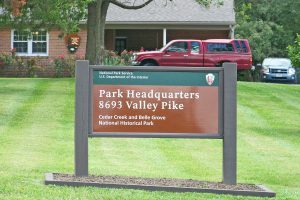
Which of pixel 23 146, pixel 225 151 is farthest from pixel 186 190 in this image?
pixel 23 146

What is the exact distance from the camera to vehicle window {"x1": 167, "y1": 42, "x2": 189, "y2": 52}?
3862cm

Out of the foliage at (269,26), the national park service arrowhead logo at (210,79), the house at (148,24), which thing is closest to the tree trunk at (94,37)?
the house at (148,24)

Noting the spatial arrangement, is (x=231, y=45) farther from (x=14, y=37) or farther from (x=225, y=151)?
(x=225, y=151)

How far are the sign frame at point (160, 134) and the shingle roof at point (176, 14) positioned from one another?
32.5 meters

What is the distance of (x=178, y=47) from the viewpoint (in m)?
38.8

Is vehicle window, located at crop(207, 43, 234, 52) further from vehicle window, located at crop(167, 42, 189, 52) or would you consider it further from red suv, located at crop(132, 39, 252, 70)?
vehicle window, located at crop(167, 42, 189, 52)

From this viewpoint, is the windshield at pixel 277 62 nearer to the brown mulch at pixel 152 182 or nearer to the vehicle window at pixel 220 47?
the vehicle window at pixel 220 47

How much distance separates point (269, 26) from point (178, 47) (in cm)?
1619

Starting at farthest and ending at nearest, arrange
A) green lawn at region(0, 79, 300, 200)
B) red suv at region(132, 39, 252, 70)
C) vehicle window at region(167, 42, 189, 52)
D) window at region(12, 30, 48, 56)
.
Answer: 1. window at region(12, 30, 48, 56)
2. vehicle window at region(167, 42, 189, 52)
3. red suv at region(132, 39, 252, 70)
4. green lawn at region(0, 79, 300, 200)

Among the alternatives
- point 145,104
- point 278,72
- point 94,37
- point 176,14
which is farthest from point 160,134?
point 278,72

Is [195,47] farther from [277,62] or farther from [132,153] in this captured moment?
[132,153]

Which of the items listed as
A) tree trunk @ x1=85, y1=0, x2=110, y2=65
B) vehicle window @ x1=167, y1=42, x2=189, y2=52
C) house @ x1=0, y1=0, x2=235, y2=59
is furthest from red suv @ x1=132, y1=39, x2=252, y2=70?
house @ x1=0, y1=0, x2=235, y2=59

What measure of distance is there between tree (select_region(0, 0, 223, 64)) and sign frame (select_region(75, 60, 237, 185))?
15.1 meters

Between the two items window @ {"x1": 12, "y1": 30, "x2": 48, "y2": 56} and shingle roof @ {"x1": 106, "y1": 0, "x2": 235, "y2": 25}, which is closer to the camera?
window @ {"x1": 12, "y1": 30, "x2": 48, "y2": 56}
